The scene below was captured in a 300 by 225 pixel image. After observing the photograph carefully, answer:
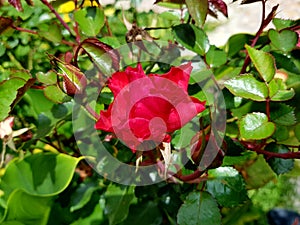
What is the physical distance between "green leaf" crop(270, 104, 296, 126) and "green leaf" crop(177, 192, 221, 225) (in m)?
0.14

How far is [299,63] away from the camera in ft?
2.94

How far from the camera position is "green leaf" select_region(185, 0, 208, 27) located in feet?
2.17

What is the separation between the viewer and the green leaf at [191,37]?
2.45 feet

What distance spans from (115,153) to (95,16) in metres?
0.26

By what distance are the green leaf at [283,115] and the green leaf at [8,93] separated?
13.7 inches

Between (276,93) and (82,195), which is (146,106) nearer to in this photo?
(276,93)

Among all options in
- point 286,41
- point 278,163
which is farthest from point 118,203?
point 286,41

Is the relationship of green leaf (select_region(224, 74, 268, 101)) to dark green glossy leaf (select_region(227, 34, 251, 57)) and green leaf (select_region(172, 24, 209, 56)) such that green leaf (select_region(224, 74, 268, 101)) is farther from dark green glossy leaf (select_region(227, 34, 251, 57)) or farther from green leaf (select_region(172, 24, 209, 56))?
dark green glossy leaf (select_region(227, 34, 251, 57))

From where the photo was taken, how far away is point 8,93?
0.67 metres

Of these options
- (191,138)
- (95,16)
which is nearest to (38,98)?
(95,16)

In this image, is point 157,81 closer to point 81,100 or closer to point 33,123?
point 81,100

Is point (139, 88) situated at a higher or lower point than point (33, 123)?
higher

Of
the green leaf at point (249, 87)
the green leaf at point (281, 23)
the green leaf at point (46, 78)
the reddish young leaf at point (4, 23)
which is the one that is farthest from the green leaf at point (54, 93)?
the green leaf at point (281, 23)

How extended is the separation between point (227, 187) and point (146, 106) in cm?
22
